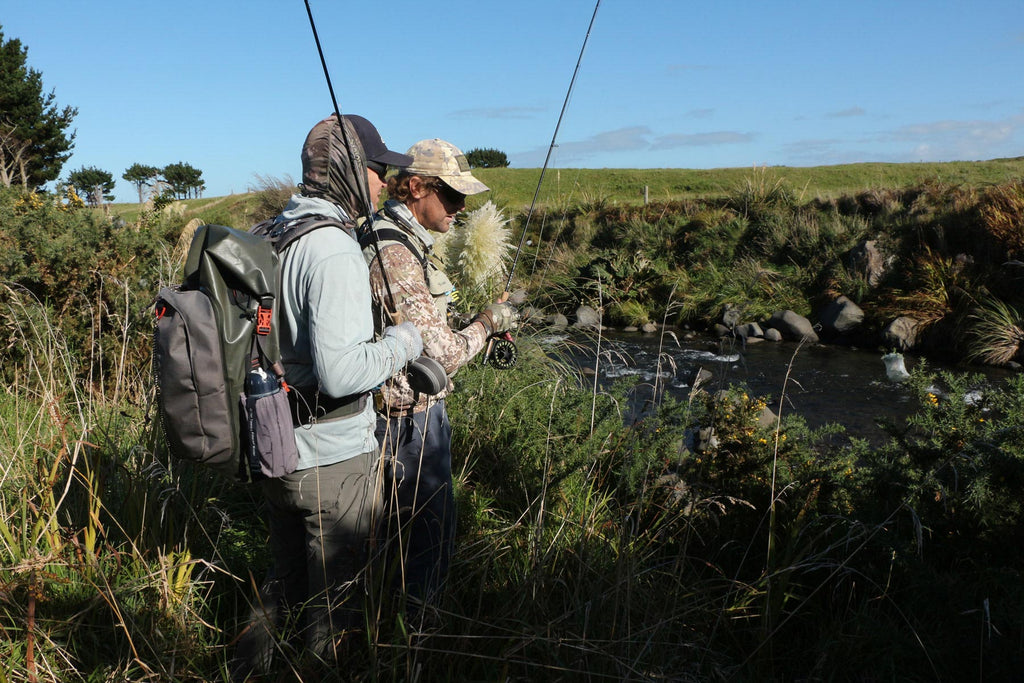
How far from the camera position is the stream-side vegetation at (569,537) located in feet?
6.95

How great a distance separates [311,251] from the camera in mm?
1925

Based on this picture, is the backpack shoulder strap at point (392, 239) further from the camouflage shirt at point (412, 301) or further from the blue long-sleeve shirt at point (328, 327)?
the blue long-sleeve shirt at point (328, 327)

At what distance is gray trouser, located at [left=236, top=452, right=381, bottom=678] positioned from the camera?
2.09 meters

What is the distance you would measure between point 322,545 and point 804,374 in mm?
9087

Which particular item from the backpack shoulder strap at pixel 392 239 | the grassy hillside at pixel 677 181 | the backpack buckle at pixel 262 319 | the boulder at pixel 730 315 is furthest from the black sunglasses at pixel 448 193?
the grassy hillside at pixel 677 181

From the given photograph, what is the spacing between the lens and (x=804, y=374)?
9984 mm

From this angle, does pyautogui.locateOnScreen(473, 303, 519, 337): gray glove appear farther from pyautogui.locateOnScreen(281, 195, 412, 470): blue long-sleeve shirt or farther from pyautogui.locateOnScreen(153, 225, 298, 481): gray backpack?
pyautogui.locateOnScreen(153, 225, 298, 481): gray backpack

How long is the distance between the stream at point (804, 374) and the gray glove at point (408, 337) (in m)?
4.56

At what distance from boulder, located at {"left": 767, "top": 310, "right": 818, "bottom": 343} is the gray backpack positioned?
450 inches

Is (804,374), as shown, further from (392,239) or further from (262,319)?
(262,319)

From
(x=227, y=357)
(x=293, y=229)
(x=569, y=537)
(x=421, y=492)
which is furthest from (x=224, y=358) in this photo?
(x=569, y=537)

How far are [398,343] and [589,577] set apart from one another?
1.08 m

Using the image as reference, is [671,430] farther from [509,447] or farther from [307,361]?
[307,361]

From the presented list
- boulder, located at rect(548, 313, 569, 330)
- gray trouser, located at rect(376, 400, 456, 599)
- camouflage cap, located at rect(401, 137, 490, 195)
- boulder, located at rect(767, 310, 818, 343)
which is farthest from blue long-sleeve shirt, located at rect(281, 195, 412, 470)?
boulder, located at rect(767, 310, 818, 343)
